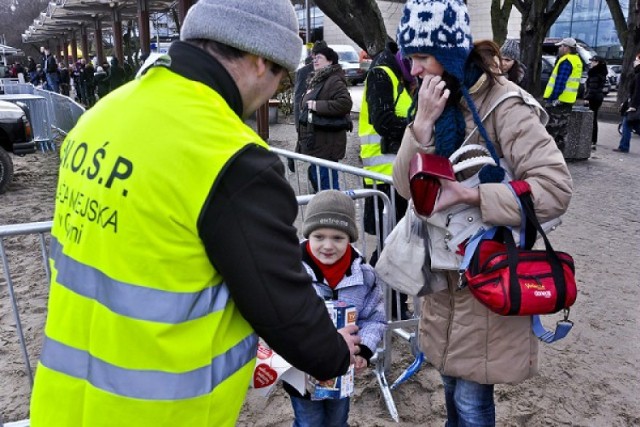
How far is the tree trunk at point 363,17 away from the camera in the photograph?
985 centimetres

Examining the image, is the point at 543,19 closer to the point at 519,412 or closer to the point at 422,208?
the point at 519,412

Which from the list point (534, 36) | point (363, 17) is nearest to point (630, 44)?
point (534, 36)

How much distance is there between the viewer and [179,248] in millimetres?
1227

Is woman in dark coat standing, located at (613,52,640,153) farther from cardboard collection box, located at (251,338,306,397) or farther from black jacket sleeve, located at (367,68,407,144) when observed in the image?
cardboard collection box, located at (251,338,306,397)

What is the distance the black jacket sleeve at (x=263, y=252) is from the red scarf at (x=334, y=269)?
1.11 m

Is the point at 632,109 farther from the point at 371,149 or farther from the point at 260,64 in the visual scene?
the point at 260,64

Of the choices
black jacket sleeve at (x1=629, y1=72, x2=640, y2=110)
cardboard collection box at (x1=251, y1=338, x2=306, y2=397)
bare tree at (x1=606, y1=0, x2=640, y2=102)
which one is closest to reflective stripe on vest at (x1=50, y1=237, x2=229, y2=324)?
cardboard collection box at (x1=251, y1=338, x2=306, y2=397)

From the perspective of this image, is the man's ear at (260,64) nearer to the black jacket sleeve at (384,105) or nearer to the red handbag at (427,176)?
the red handbag at (427,176)

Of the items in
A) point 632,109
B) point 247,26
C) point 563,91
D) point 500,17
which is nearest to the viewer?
point 247,26

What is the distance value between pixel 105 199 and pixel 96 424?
0.51 meters

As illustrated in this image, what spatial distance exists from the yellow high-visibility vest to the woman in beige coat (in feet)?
3.13

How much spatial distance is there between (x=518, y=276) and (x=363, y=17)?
869cm

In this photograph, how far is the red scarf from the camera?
8.37 feet

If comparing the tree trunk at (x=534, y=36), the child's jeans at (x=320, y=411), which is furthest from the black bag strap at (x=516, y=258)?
the tree trunk at (x=534, y=36)
